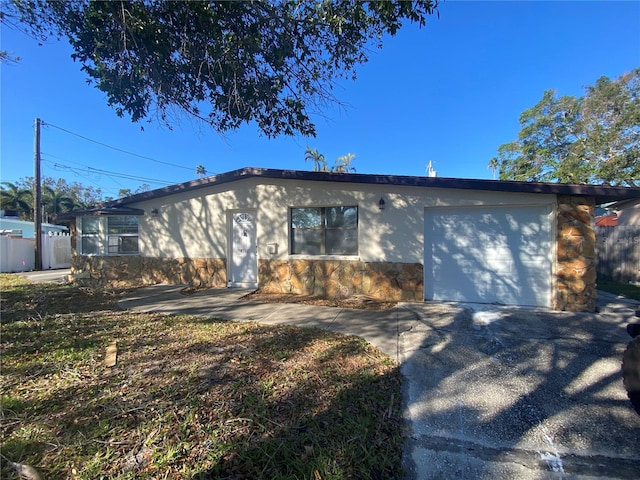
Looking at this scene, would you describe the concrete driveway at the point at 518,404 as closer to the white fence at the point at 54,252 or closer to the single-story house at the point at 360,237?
the single-story house at the point at 360,237

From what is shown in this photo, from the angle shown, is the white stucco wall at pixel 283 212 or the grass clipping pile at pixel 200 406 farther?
the white stucco wall at pixel 283 212

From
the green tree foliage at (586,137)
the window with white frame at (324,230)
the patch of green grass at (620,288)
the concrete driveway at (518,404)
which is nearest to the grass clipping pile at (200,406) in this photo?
the concrete driveway at (518,404)

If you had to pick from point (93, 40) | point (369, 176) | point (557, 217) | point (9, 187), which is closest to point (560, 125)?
point (557, 217)

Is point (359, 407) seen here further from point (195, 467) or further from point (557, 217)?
point (557, 217)

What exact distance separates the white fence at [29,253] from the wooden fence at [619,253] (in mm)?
26139

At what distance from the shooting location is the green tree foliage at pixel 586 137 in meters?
16.4

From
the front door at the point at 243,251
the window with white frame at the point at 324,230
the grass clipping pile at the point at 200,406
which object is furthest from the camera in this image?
the front door at the point at 243,251

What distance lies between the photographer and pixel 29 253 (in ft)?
50.8

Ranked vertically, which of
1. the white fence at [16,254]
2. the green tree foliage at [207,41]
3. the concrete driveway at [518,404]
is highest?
the green tree foliage at [207,41]

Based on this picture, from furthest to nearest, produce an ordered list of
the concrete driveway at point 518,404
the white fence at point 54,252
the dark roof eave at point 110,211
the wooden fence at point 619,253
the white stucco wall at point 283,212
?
1. the white fence at point 54,252
2. the wooden fence at point 619,253
3. the dark roof eave at point 110,211
4. the white stucco wall at point 283,212
5. the concrete driveway at point 518,404

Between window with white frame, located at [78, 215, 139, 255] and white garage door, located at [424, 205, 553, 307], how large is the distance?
9.37 m

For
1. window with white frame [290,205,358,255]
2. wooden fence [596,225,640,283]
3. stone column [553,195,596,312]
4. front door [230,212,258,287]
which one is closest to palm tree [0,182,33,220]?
front door [230,212,258,287]

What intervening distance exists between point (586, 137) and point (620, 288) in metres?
14.4

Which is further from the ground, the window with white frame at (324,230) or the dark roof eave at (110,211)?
the dark roof eave at (110,211)
